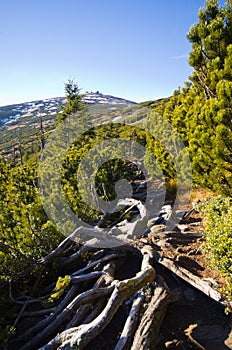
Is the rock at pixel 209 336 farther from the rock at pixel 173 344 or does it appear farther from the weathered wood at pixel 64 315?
the weathered wood at pixel 64 315

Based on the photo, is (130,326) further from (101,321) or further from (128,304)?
(128,304)

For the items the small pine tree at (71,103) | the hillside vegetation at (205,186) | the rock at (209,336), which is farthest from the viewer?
the small pine tree at (71,103)

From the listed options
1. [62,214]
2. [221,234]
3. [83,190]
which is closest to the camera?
[221,234]

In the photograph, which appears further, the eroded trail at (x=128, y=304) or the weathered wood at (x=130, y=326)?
the eroded trail at (x=128, y=304)

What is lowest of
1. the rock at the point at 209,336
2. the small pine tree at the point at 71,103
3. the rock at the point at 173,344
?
the rock at the point at 173,344

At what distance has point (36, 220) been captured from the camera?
8094 millimetres

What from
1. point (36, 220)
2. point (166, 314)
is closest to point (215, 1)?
point (36, 220)

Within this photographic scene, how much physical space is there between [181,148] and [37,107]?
7726 inches

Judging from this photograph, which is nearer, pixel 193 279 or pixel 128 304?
pixel 193 279

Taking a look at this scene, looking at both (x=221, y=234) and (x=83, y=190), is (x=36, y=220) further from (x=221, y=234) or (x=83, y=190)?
(x=221, y=234)

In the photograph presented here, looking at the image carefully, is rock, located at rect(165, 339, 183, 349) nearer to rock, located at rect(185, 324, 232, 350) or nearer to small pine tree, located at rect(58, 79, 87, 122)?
rock, located at rect(185, 324, 232, 350)

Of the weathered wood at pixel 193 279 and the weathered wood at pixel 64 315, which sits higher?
the weathered wood at pixel 193 279

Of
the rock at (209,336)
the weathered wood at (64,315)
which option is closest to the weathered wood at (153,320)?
the rock at (209,336)

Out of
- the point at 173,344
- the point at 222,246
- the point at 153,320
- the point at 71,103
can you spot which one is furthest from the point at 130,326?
the point at 71,103
